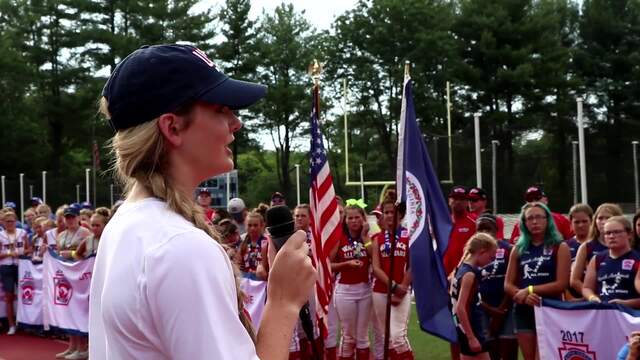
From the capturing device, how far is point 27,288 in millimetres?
14781

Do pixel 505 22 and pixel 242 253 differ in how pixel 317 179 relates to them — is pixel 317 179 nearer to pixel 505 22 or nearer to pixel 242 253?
pixel 242 253

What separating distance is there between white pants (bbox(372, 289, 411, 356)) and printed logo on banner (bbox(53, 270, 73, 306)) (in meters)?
5.62

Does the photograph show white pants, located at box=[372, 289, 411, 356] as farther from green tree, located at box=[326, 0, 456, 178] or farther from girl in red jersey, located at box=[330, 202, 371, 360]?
green tree, located at box=[326, 0, 456, 178]

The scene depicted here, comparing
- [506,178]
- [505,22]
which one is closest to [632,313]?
[506,178]

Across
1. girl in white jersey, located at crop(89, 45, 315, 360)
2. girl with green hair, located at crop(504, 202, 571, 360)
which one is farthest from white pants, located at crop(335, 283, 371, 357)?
girl in white jersey, located at crop(89, 45, 315, 360)

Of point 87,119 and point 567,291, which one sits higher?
point 87,119

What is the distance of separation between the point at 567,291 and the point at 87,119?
47759 millimetres

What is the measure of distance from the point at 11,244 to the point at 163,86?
1432cm

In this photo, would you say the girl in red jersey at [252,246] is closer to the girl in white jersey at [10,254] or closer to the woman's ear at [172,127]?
the girl in white jersey at [10,254]

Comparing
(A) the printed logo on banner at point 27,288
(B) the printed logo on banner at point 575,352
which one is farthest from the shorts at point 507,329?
(A) the printed logo on banner at point 27,288

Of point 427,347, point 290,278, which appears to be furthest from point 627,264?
point 290,278

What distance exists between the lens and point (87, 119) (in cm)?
5219

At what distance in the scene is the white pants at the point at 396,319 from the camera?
31.2 feet

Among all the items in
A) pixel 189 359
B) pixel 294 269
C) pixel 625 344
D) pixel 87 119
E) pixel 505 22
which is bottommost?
pixel 625 344
